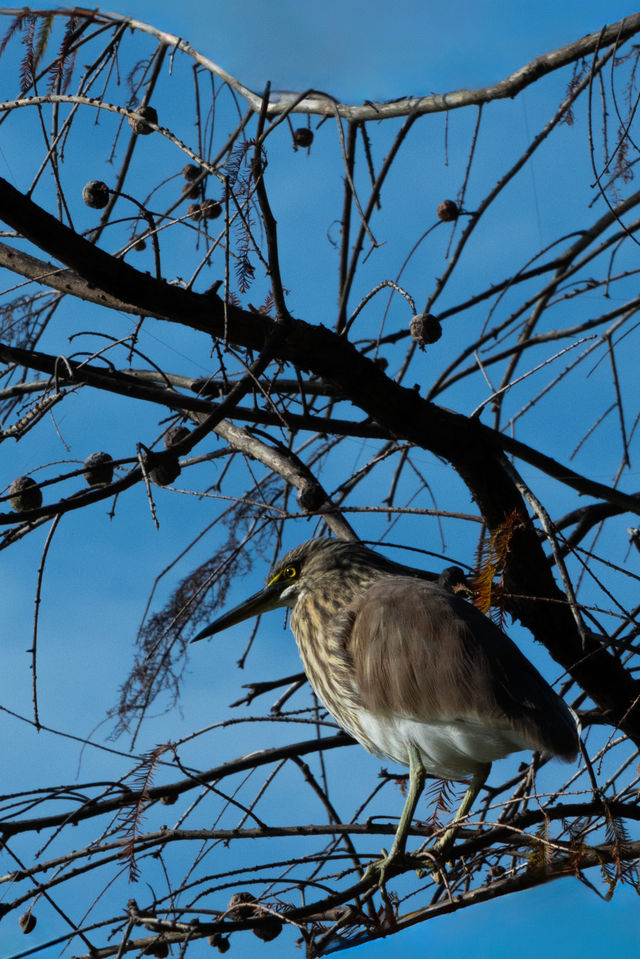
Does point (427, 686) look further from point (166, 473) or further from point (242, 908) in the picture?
point (166, 473)

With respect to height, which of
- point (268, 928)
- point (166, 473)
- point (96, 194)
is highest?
point (96, 194)

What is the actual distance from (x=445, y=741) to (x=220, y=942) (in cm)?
56

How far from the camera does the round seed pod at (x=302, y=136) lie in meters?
2.57

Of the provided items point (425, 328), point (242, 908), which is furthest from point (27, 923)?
point (425, 328)

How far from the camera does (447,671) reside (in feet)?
5.77

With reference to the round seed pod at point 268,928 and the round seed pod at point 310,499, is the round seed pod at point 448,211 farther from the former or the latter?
the round seed pod at point 268,928

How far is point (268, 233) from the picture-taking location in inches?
57.4

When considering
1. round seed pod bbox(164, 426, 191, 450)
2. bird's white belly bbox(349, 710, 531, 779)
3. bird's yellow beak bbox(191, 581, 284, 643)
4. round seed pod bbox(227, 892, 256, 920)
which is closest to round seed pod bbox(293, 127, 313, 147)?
Answer: round seed pod bbox(164, 426, 191, 450)

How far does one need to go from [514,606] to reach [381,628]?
1.36 feet

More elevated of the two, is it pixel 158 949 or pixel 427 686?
pixel 427 686

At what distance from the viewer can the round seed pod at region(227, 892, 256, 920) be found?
158 cm

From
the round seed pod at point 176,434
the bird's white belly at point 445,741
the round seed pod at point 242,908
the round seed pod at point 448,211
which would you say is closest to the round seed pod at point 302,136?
the round seed pod at point 448,211

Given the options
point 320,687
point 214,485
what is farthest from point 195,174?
point 320,687

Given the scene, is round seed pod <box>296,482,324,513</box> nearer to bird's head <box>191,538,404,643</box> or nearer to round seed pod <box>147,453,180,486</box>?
bird's head <box>191,538,404,643</box>
